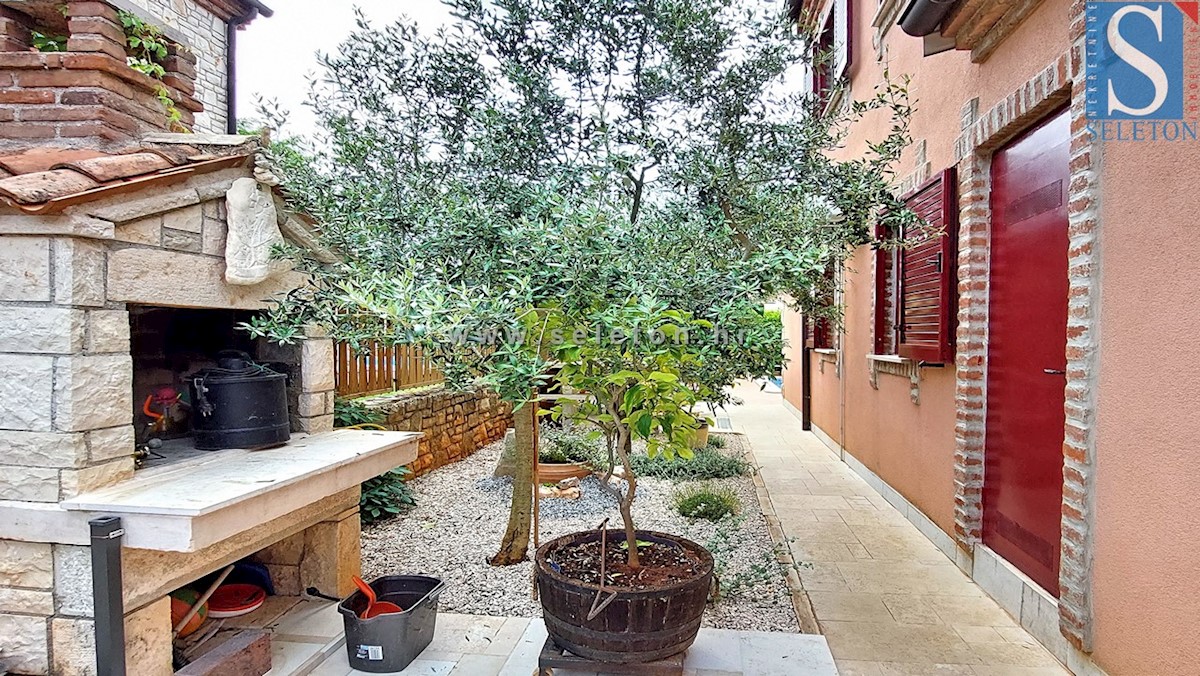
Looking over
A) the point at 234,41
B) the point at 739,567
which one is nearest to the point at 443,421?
the point at 739,567

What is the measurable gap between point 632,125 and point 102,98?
2.40 m

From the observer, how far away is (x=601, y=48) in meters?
3.30

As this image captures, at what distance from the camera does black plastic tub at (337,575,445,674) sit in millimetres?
2781

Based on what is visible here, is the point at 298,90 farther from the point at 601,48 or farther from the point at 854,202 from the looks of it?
the point at 854,202

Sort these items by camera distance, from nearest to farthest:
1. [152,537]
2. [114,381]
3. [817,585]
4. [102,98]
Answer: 1. [152,537]
2. [114,381]
3. [102,98]
4. [817,585]

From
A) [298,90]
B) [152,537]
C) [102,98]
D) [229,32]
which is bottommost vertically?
[152,537]

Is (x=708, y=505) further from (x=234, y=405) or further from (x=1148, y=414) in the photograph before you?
(x=234, y=405)

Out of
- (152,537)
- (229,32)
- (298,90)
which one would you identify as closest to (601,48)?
(298,90)

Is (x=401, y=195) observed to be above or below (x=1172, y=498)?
above

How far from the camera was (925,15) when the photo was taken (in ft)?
12.0

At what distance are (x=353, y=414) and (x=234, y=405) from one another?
2335mm

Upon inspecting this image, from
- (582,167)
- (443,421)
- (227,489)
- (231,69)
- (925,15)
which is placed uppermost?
(231,69)

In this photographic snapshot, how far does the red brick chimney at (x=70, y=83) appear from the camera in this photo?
282 centimetres

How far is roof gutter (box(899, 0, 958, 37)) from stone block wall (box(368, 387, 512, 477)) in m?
3.89
